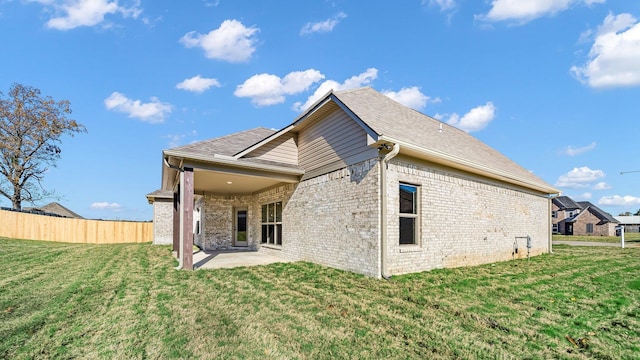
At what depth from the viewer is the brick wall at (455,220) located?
761 cm

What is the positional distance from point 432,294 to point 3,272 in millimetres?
10798

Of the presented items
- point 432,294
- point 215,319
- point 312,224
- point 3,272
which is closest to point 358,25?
point 312,224

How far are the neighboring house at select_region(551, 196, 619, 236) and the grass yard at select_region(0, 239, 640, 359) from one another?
43.3 meters

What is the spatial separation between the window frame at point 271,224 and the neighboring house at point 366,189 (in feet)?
0.24

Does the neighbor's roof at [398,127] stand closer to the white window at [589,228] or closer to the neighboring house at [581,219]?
the neighboring house at [581,219]

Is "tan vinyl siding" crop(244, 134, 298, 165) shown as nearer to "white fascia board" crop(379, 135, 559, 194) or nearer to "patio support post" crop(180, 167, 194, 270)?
"patio support post" crop(180, 167, 194, 270)

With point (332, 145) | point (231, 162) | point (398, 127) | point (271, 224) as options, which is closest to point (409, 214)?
point (398, 127)

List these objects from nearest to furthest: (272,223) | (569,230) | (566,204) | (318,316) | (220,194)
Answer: (318,316) < (272,223) < (220,194) < (569,230) < (566,204)

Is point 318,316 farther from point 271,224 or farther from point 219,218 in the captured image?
point 219,218

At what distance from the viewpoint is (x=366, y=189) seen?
7625mm

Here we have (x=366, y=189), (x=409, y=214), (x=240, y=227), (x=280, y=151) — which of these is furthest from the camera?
(x=240, y=227)

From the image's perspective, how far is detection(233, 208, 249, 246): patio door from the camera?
595 inches

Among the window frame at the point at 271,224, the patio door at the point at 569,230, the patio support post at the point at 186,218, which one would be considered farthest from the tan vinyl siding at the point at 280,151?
the patio door at the point at 569,230

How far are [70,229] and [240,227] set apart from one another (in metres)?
14.6
